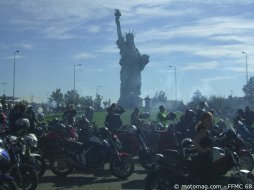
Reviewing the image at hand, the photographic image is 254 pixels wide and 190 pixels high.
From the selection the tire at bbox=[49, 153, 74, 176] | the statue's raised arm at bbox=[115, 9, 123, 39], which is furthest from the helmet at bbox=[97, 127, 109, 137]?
the statue's raised arm at bbox=[115, 9, 123, 39]

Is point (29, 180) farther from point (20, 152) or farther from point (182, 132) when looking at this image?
point (182, 132)

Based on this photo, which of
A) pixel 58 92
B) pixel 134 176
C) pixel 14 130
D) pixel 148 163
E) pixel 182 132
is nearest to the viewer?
pixel 14 130

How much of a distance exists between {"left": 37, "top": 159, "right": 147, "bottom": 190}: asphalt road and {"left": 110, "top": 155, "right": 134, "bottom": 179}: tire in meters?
0.14

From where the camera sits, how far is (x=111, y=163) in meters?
11.3

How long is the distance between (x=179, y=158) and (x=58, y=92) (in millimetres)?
104916

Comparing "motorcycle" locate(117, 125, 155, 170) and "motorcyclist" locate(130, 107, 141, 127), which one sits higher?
"motorcyclist" locate(130, 107, 141, 127)

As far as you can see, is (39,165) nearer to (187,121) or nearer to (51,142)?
(51,142)

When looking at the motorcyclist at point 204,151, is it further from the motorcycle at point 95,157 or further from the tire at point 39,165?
the tire at point 39,165

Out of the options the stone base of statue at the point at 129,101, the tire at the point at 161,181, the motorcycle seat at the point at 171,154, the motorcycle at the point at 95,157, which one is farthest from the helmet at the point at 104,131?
the stone base of statue at the point at 129,101

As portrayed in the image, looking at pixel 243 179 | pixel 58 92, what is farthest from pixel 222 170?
pixel 58 92

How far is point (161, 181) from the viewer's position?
845 centimetres

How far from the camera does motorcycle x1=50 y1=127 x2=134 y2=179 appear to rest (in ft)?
37.1

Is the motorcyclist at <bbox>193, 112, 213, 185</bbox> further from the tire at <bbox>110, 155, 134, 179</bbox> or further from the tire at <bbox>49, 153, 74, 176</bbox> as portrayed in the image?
the tire at <bbox>49, 153, 74, 176</bbox>

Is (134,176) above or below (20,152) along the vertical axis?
below
